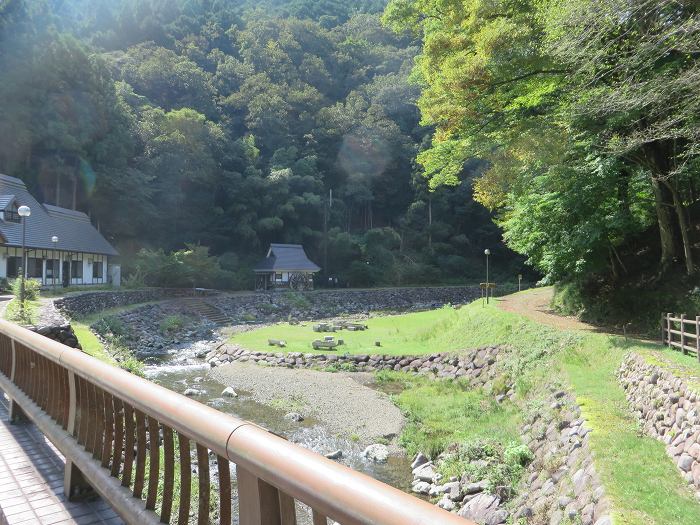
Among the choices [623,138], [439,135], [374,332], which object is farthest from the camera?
[374,332]

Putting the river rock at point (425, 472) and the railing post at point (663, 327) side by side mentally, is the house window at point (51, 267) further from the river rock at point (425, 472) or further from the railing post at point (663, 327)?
the railing post at point (663, 327)

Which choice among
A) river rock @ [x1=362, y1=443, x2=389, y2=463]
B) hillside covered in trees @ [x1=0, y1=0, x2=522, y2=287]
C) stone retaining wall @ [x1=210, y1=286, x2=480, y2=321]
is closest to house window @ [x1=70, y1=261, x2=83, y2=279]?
stone retaining wall @ [x1=210, y1=286, x2=480, y2=321]

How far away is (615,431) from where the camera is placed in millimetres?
6535

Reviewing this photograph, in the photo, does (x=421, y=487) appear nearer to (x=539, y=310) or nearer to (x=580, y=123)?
(x=580, y=123)

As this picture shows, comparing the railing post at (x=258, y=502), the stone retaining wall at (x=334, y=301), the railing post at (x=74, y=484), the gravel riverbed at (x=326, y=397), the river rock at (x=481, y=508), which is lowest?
the gravel riverbed at (x=326, y=397)

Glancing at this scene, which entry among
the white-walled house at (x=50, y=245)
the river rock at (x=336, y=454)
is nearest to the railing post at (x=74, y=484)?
the river rock at (x=336, y=454)

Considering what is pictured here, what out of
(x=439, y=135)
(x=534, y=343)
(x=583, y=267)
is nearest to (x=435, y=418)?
(x=534, y=343)

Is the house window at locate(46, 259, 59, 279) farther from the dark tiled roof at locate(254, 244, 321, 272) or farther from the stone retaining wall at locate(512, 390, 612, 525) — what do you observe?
the stone retaining wall at locate(512, 390, 612, 525)

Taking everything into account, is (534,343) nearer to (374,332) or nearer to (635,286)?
(635,286)

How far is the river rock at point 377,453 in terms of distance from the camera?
8820mm

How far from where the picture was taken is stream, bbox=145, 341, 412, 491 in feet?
27.8

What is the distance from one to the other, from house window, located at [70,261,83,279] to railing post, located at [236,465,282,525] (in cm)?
3285

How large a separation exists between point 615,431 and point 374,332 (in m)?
16.1

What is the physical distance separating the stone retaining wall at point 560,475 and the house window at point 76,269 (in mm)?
29787
